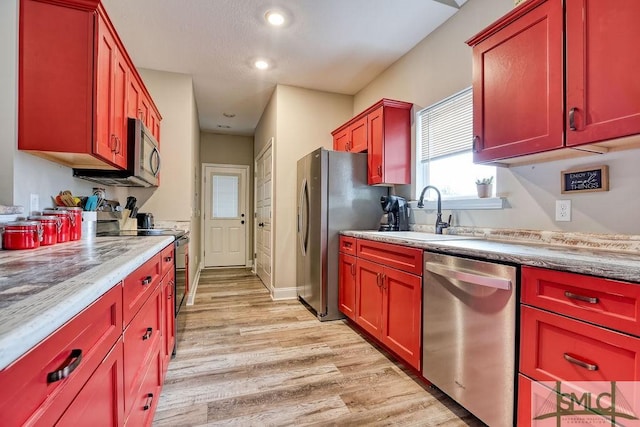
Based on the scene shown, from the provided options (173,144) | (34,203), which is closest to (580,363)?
(34,203)

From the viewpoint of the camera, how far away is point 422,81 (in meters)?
2.89

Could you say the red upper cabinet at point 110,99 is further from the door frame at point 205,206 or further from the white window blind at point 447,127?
the door frame at point 205,206

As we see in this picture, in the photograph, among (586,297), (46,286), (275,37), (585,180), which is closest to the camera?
(46,286)

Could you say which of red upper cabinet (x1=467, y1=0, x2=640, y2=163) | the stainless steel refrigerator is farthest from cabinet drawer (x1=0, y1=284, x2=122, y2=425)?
the stainless steel refrigerator

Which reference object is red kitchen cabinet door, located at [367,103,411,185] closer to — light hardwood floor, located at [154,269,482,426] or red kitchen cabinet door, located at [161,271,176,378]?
light hardwood floor, located at [154,269,482,426]

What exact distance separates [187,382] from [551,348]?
1933mm

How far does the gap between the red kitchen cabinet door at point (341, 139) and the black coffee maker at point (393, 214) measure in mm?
1010

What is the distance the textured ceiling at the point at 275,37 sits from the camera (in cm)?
245

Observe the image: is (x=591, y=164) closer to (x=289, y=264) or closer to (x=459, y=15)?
(x=459, y=15)

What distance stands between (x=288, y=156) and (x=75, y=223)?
2.49m

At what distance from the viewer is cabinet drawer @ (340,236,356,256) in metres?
2.81

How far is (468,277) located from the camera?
1484 millimetres

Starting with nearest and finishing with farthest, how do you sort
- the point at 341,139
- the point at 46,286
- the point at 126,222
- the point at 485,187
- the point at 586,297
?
1. the point at 46,286
2. the point at 586,297
3. the point at 485,187
4. the point at 126,222
5. the point at 341,139

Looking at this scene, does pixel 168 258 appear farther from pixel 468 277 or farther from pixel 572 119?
pixel 572 119
